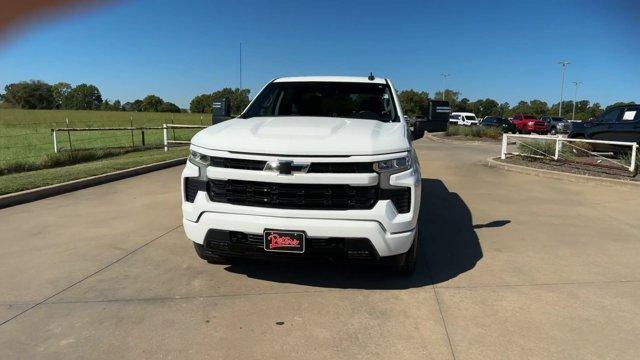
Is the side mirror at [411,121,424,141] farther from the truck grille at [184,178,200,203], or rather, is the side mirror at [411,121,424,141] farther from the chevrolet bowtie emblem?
the truck grille at [184,178,200,203]

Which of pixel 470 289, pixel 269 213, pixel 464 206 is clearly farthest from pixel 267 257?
pixel 464 206

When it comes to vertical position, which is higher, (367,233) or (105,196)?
(367,233)

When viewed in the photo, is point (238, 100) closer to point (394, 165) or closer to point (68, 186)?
point (68, 186)

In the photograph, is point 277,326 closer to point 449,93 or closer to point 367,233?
point 367,233

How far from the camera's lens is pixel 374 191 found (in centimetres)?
372

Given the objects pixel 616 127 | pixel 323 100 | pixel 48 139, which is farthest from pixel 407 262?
pixel 48 139

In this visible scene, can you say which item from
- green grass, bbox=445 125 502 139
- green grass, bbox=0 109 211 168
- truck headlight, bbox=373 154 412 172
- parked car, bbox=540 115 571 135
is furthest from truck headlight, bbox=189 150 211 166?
parked car, bbox=540 115 571 135

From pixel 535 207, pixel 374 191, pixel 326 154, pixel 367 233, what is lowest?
pixel 535 207

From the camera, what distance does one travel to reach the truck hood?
3.70 m

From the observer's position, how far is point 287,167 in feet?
12.0

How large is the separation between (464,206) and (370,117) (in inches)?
122

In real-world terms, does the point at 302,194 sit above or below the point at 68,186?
above

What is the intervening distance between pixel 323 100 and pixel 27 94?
121360 mm

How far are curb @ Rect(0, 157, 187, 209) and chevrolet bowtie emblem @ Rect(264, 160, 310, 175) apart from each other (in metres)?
5.45
